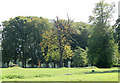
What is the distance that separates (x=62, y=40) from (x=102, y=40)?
31.5 feet

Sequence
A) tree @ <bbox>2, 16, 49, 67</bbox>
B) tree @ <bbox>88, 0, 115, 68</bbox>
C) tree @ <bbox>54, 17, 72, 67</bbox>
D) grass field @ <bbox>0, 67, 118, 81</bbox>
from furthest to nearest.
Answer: tree @ <bbox>2, 16, 49, 67</bbox>, tree @ <bbox>54, 17, 72, 67</bbox>, tree @ <bbox>88, 0, 115, 68</bbox>, grass field @ <bbox>0, 67, 118, 81</bbox>

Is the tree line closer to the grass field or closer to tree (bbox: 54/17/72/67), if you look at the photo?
tree (bbox: 54/17/72/67)

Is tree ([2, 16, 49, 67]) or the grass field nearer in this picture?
the grass field

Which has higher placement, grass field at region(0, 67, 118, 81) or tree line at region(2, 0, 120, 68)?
tree line at region(2, 0, 120, 68)

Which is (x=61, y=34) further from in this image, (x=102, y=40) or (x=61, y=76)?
(x=61, y=76)

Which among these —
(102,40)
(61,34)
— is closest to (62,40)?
(61,34)

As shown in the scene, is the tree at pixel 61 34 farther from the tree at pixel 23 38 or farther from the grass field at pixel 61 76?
the grass field at pixel 61 76

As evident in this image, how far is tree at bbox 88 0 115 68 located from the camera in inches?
1355

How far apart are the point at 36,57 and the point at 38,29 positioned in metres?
7.40

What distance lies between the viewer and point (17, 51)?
170 feet

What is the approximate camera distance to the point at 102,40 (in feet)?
113

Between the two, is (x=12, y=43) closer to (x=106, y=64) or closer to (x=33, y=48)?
(x=33, y=48)

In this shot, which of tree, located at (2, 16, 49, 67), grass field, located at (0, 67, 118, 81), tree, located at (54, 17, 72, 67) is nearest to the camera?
grass field, located at (0, 67, 118, 81)

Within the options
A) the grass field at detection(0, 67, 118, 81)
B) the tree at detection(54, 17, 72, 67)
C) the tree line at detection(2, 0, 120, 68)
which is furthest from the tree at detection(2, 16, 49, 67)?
the grass field at detection(0, 67, 118, 81)
